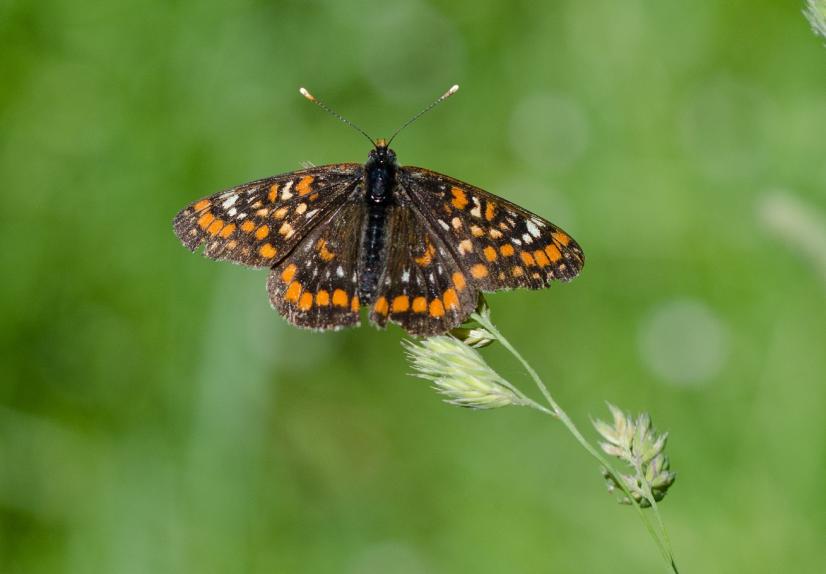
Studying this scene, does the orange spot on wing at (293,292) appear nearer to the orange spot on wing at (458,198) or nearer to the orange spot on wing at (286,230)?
the orange spot on wing at (286,230)

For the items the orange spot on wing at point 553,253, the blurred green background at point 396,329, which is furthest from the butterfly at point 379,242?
the blurred green background at point 396,329

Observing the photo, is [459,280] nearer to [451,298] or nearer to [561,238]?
[451,298]

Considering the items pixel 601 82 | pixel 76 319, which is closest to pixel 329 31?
pixel 601 82

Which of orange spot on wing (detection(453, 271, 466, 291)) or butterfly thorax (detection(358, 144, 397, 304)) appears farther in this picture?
butterfly thorax (detection(358, 144, 397, 304))

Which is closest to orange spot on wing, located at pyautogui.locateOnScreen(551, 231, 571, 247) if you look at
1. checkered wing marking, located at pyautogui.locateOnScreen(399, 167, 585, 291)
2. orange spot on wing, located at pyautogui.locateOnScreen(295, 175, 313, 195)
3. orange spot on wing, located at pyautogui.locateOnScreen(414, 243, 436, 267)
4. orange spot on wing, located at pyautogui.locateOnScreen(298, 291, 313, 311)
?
checkered wing marking, located at pyautogui.locateOnScreen(399, 167, 585, 291)

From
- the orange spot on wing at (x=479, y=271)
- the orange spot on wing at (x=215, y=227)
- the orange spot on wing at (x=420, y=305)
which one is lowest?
the orange spot on wing at (x=420, y=305)

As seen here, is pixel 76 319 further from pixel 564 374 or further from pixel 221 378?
pixel 564 374

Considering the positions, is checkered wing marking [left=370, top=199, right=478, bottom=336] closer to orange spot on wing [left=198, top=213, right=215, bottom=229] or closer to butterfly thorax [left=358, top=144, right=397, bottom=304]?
butterfly thorax [left=358, top=144, right=397, bottom=304]
